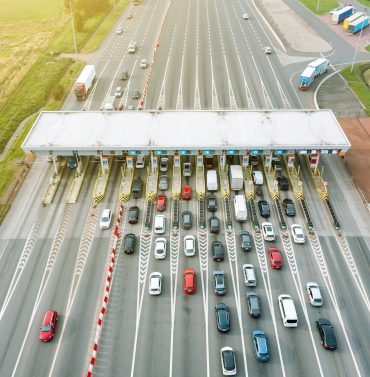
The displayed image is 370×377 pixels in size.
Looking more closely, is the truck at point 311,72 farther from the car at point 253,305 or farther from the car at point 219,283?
the car at point 253,305

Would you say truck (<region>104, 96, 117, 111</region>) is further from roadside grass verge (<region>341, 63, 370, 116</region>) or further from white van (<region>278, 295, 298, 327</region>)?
white van (<region>278, 295, 298, 327</region>)

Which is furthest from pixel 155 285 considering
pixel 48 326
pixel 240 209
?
pixel 240 209

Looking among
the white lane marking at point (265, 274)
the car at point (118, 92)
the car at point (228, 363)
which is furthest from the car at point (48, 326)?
the car at point (118, 92)

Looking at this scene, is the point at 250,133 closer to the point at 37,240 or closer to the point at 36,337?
the point at 37,240

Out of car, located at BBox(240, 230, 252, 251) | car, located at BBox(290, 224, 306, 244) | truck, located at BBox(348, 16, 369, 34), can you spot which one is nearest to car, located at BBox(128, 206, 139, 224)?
car, located at BBox(240, 230, 252, 251)

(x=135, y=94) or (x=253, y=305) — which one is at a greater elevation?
(x=135, y=94)

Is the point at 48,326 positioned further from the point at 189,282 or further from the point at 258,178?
the point at 258,178

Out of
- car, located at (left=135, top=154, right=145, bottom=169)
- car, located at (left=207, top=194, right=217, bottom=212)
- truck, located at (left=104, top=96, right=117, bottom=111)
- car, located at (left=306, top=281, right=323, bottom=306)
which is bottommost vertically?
car, located at (left=306, top=281, right=323, bottom=306)
